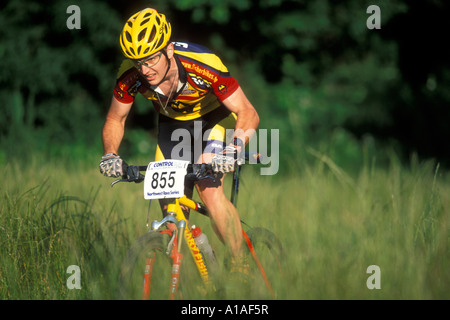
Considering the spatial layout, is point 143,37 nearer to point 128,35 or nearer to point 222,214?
point 128,35

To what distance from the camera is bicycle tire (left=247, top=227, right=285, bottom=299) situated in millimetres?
3521

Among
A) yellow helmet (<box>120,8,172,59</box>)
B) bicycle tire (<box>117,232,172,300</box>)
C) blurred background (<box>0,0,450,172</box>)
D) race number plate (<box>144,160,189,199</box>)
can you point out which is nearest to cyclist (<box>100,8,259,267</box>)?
yellow helmet (<box>120,8,172,59</box>)

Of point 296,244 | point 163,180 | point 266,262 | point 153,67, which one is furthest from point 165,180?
point 296,244

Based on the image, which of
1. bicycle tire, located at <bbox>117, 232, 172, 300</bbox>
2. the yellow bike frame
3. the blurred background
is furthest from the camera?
the blurred background

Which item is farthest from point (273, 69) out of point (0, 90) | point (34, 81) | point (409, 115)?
point (0, 90)

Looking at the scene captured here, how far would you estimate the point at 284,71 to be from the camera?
12375 millimetres

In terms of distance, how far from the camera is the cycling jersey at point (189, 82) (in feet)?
13.1

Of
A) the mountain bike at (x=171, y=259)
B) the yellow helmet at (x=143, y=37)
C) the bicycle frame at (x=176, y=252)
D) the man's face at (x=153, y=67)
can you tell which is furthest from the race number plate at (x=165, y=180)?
the yellow helmet at (x=143, y=37)

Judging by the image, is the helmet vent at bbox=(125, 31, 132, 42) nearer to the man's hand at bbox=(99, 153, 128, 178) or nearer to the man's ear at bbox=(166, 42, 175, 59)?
the man's ear at bbox=(166, 42, 175, 59)

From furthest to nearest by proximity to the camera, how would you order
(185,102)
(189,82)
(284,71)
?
1. (284,71)
2. (185,102)
3. (189,82)

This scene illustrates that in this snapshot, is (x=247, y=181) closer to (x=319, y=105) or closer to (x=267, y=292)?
(x=267, y=292)

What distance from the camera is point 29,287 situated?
13.1 feet

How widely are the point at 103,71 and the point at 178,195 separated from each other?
9283 millimetres

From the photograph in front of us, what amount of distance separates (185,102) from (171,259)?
4.01 feet
